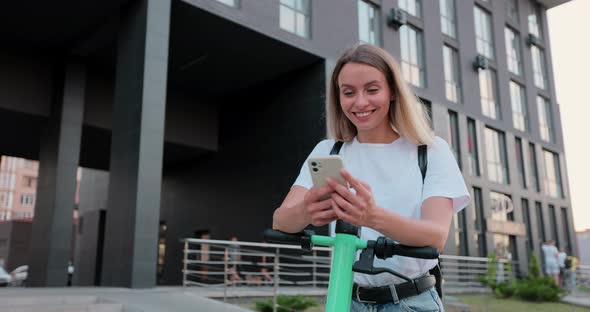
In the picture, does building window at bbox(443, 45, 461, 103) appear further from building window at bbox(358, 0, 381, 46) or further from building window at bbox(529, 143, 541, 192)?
building window at bbox(529, 143, 541, 192)

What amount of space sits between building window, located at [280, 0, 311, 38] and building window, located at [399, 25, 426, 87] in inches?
181

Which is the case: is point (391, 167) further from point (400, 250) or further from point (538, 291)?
point (538, 291)

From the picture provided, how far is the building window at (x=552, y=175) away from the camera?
81.8ft

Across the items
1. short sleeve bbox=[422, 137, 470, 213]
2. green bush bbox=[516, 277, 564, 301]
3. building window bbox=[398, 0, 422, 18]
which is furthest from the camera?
building window bbox=[398, 0, 422, 18]

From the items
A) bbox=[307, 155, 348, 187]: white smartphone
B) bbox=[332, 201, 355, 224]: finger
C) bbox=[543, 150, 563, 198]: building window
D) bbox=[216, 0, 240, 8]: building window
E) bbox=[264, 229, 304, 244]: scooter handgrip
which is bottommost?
bbox=[264, 229, 304, 244]: scooter handgrip

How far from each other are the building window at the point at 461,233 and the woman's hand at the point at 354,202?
18.2 m

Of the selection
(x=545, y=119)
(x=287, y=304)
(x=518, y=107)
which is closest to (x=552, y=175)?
(x=545, y=119)

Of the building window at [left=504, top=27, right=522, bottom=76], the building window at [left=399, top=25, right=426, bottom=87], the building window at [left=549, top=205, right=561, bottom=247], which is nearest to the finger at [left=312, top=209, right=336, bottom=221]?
the building window at [left=399, top=25, right=426, bottom=87]

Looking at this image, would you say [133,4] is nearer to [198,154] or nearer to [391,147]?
[198,154]

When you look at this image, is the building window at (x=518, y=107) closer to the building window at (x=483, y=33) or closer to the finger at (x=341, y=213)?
the building window at (x=483, y=33)

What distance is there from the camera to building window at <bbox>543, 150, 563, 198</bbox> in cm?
2492

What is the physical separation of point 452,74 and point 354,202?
65.6 ft

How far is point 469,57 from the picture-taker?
67.8ft

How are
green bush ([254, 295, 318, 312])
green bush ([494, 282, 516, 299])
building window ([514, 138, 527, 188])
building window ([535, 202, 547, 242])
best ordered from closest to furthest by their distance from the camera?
green bush ([254, 295, 318, 312]) < green bush ([494, 282, 516, 299]) < building window ([514, 138, 527, 188]) < building window ([535, 202, 547, 242])
